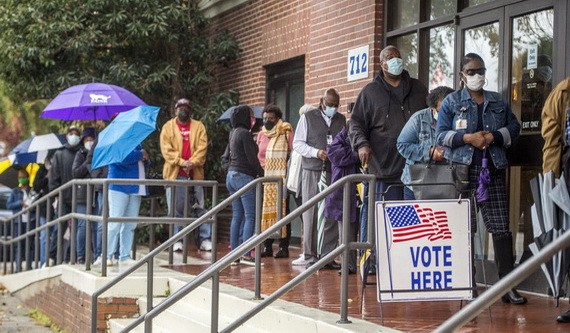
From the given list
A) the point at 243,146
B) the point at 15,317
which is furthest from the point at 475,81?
the point at 15,317

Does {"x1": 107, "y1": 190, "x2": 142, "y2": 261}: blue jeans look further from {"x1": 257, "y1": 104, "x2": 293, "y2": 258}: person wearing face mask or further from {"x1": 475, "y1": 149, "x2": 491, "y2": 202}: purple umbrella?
{"x1": 475, "y1": 149, "x2": 491, "y2": 202}: purple umbrella

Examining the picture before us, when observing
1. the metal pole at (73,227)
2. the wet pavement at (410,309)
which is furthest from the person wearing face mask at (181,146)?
the wet pavement at (410,309)

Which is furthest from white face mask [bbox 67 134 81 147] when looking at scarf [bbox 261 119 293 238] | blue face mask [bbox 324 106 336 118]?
blue face mask [bbox 324 106 336 118]

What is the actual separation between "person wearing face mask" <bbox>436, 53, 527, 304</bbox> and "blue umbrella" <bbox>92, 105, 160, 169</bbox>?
4.42 meters

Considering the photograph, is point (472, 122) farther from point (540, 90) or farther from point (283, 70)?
point (283, 70)

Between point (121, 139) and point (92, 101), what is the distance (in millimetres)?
2460

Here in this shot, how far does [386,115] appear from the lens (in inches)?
378

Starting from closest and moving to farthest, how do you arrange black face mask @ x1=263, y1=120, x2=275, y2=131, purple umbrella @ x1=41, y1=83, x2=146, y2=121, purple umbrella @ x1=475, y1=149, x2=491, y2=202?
purple umbrella @ x1=475, y1=149, x2=491, y2=202 < black face mask @ x1=263, y1=120, x2=275, y2=131 < purple umbrella @ x1=41, y1=83, x2=146, y2=121

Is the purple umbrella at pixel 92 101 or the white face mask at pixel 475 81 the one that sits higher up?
the purple umbrella at pixel 92 101

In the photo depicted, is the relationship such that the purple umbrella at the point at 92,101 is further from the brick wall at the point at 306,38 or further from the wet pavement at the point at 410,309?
the wet pavement at the point at 410,309

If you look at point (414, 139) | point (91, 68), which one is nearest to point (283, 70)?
point (91, 68)

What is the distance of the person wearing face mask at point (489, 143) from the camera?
8.27 m

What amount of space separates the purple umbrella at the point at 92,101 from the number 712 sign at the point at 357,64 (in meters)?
3.37

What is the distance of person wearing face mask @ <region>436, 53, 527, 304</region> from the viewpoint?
27.1ft
